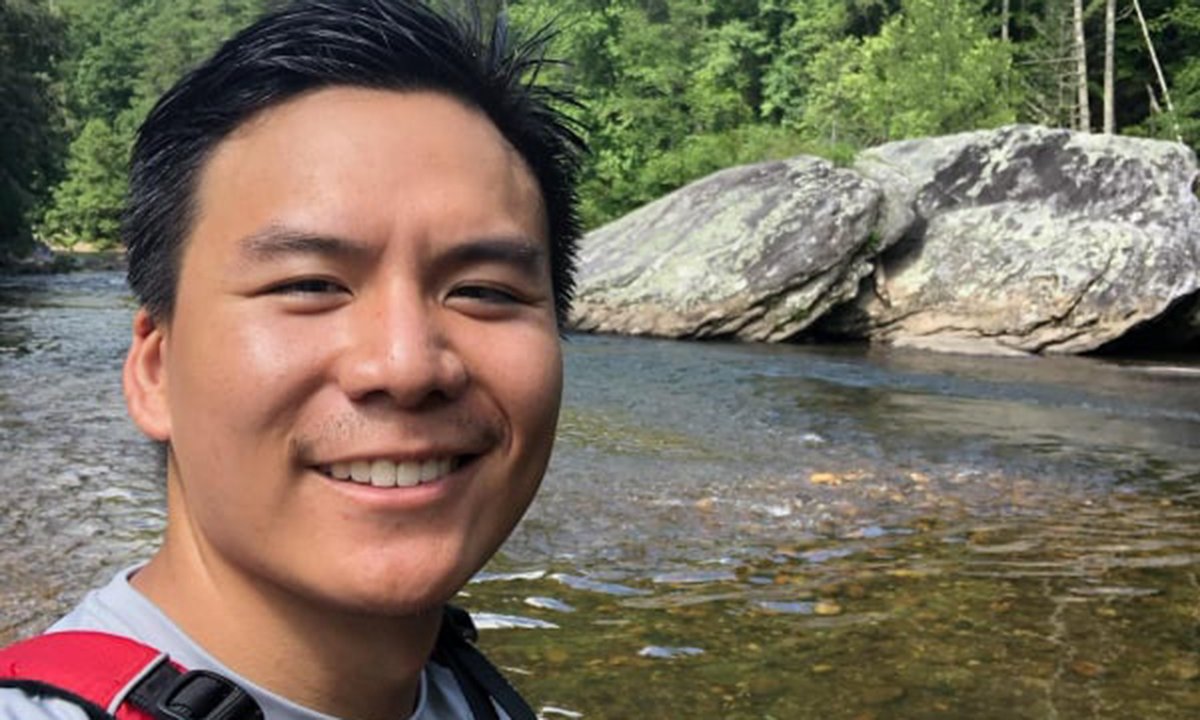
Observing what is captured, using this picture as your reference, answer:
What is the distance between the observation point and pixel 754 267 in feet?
56.1

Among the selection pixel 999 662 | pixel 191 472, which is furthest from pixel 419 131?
pixel 999 662

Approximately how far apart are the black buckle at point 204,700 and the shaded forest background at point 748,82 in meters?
20.5

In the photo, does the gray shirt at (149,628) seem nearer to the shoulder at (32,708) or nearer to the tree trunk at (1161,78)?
the shoulder at (32,708)

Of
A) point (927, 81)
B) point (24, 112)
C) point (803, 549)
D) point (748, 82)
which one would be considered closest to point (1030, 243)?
point (803, 549)

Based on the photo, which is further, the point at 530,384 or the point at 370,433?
the point at 530,384

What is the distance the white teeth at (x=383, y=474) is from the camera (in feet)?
4.09

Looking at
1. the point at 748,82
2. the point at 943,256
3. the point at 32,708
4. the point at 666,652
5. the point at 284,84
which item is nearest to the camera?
the point at 32,708

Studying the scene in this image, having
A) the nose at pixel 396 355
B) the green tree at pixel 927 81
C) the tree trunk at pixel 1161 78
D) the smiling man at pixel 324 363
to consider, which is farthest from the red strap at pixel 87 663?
the tree trunk at pixel 1161 78

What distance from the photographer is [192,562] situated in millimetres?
1322

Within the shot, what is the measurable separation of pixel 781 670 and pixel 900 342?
14387 millimetres

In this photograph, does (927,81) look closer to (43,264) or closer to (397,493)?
(43,264)

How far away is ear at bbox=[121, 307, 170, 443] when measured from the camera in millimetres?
1397

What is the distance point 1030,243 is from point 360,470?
17.6 m

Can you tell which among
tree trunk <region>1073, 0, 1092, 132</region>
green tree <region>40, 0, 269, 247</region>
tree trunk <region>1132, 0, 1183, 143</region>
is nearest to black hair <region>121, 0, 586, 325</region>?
tree trunk <region>1132, 0, 1183, 143</region>
